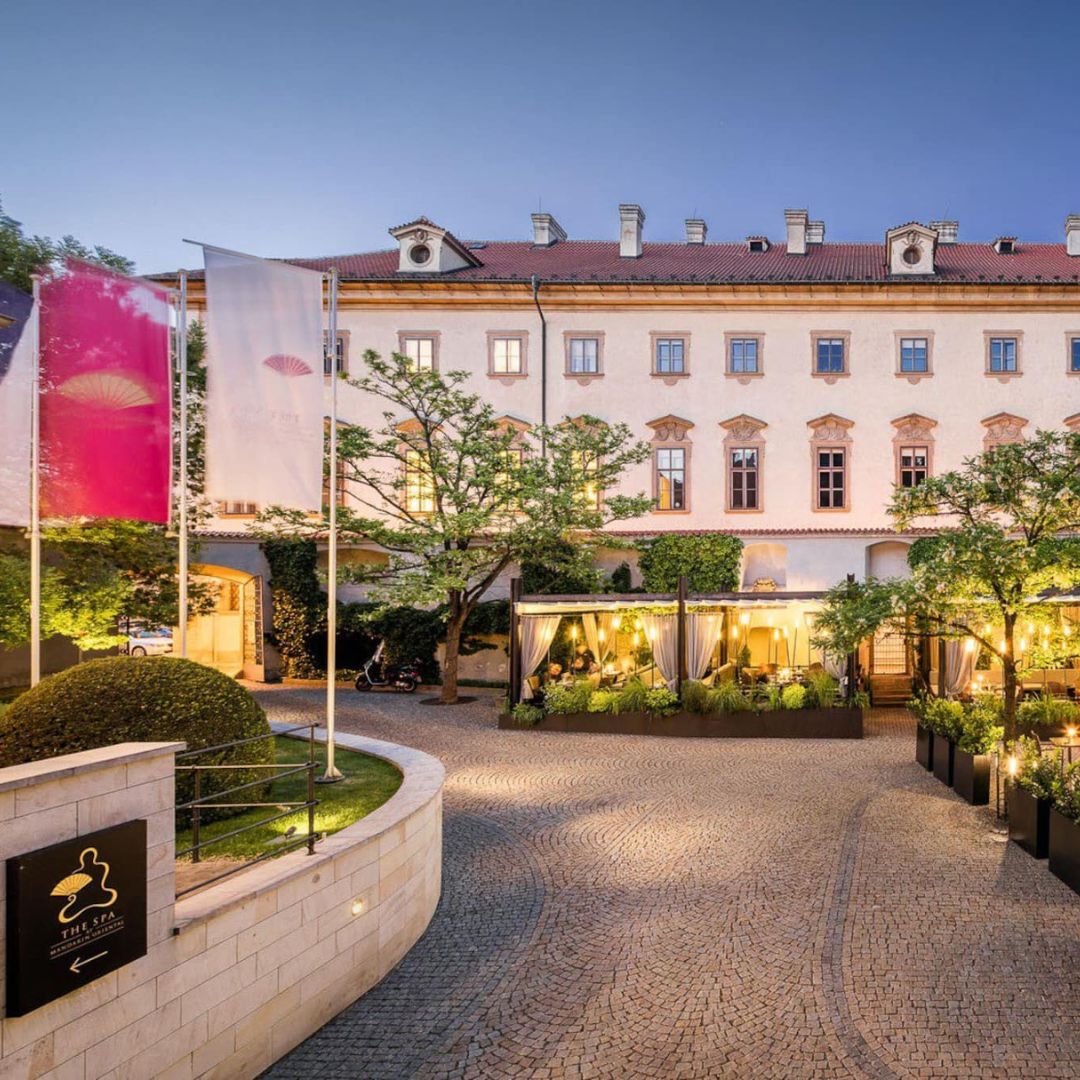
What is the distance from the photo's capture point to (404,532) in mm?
20984

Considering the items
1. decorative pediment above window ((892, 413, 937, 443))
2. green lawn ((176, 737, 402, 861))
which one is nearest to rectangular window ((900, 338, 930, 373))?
decorative pediment above window ((892, 413, 937, 443))

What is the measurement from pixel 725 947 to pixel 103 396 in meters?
9.46

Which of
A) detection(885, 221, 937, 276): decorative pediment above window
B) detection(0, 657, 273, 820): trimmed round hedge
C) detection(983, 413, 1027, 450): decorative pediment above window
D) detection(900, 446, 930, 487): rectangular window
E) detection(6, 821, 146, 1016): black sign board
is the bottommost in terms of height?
detection(6, 821, 146, 1016): black sign board

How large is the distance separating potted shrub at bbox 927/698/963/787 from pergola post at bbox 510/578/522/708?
9007mm

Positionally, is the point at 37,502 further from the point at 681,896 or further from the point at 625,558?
the point at 625,558

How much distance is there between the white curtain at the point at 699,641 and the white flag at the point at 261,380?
12.1 meters

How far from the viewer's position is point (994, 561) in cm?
1195

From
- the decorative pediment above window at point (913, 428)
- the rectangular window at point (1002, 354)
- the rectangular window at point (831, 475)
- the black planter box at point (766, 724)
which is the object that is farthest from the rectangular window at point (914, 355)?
the black planter box at point (766, 724)

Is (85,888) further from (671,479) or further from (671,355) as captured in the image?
(671,355)

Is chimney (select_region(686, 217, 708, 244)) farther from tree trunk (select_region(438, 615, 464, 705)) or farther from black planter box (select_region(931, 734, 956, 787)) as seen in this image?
black planter box (select_region(931, 734, 956, 787))

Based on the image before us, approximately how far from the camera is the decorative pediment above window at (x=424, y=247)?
97.5 feet

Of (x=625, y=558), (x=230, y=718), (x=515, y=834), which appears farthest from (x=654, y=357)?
(x=230, y=718)

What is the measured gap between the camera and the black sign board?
4371 mm

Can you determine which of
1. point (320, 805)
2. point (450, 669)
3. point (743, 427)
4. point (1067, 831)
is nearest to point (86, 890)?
point (320, 805)
